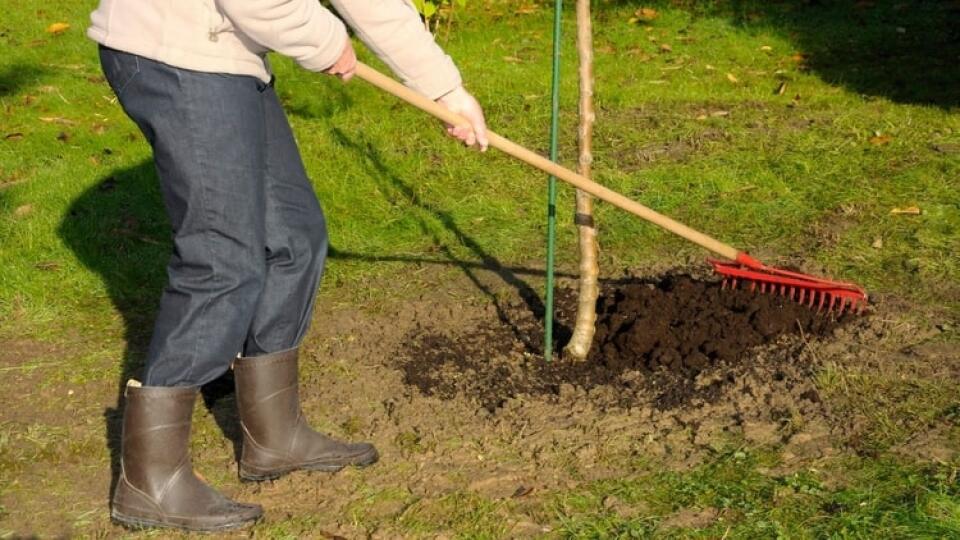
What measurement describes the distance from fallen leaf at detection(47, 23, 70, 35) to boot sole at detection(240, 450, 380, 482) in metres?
7.04

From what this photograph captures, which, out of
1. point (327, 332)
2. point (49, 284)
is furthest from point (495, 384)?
point (49, 284)

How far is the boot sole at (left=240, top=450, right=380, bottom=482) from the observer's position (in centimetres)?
442

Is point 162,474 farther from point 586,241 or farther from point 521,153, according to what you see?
point 586,241

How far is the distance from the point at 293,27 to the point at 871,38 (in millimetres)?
7653

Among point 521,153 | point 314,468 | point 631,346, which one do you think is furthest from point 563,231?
point 314,468

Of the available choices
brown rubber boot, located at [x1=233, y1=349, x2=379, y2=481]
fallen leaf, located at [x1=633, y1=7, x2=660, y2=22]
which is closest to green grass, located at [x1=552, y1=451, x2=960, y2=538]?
brown rubber boot, located at [x1=233, y1=349, x2=379, y2=481]

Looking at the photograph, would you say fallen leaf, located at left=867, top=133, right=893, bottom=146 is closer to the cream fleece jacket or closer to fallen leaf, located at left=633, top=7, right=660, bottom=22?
fallen leaf, located at left=633, top=7, right=660, bottom=22

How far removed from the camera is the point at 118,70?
3.76m

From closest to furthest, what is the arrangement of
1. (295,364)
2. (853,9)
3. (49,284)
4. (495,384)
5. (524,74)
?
(295,364) → (495,384) → (49,284) → (524,74) → (853,9)

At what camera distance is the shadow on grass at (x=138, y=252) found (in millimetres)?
5379

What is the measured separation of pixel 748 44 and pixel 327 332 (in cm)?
560

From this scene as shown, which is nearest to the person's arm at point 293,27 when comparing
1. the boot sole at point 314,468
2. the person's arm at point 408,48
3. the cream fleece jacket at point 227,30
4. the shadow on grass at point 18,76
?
the cream fleece jacket at point 227,30

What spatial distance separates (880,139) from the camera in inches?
308

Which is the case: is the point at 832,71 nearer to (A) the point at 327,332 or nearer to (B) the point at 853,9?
(B) the point at 853,9
